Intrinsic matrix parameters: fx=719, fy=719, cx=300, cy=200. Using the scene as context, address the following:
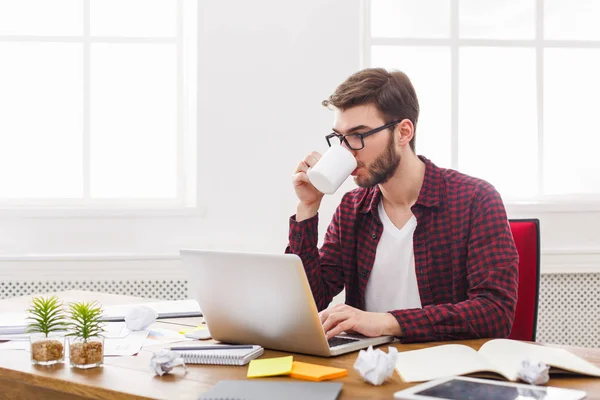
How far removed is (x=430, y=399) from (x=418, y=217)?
2.89 ft

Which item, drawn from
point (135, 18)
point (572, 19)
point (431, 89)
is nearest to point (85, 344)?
→ point (135, 18)

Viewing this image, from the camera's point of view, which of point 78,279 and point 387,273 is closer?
point 387,273

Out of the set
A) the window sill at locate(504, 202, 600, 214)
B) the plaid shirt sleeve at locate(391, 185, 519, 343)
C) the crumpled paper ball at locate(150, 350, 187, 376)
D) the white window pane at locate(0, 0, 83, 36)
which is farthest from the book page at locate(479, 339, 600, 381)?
the white window pane at locate(0, 0, 83, 36)

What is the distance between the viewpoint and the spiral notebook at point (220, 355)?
127cm

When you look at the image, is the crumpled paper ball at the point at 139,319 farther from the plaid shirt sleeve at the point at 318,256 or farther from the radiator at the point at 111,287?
the radiator at the point at 111,287

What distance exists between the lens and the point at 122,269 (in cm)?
310

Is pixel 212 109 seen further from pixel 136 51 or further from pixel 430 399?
pixel 430 399

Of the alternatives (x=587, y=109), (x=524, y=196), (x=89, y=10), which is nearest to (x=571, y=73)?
(x=587, y=109)

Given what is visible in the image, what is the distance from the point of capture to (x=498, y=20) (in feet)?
11.3

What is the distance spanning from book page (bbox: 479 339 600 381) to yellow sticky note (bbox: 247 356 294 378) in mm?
342

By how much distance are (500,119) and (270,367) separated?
8.46ft

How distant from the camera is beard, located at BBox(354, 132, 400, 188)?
1.82m

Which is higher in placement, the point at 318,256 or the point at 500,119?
the point at 500,119

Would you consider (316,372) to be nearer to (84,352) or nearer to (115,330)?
(84,352)
